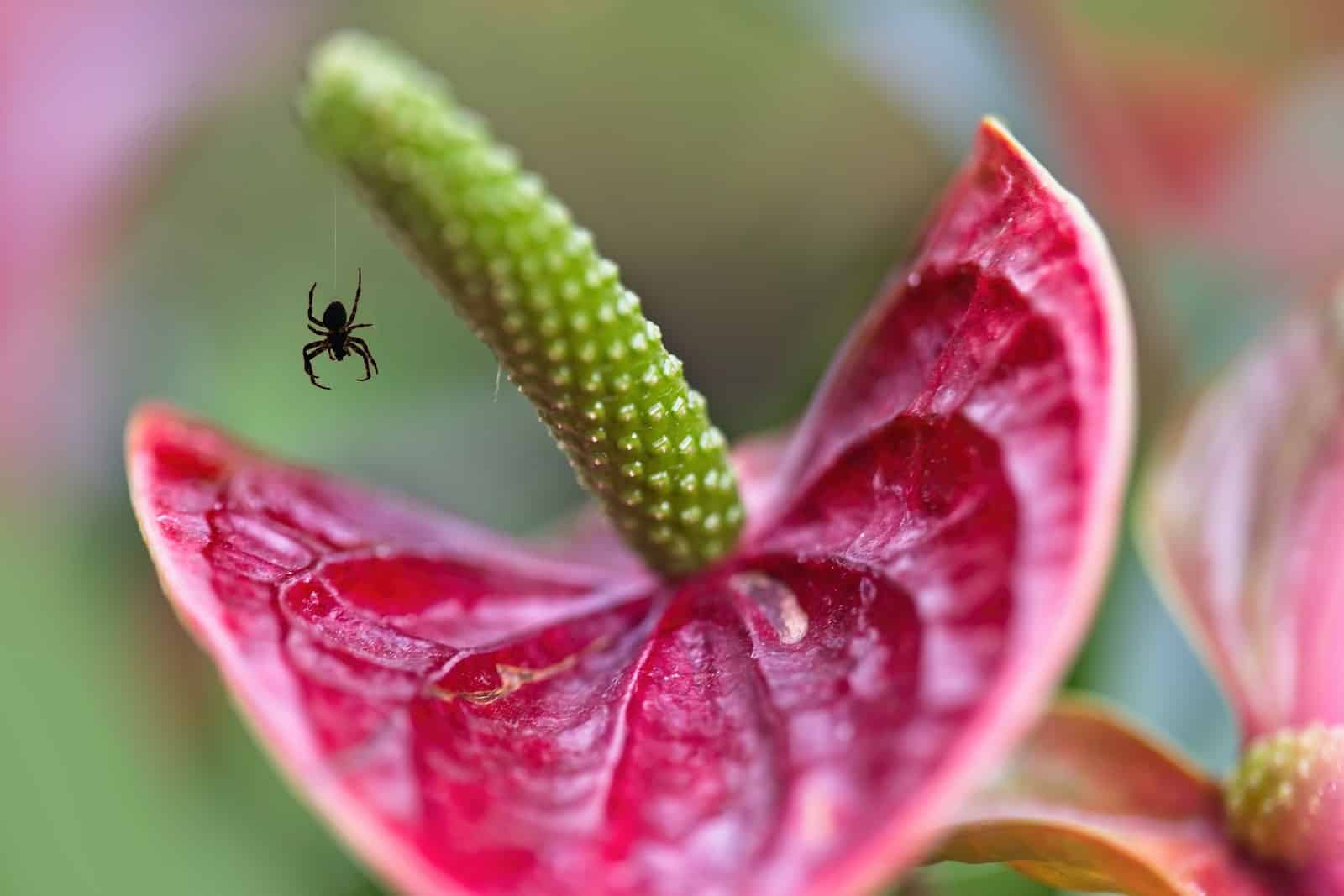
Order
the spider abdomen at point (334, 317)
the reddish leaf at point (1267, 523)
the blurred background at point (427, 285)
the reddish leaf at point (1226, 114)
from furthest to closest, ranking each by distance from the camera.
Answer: the reddish leaf at point (1226, 114), the blurred background at point (427, 285), the spider abdomen at point (334, 317), the reddish leaf at point (1267, 523)

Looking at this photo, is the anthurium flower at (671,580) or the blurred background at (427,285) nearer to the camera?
the anthurium flower at (671,580)

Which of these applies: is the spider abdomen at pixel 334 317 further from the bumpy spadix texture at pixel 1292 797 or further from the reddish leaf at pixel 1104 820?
the bumpy spadix texture at pixel 1292 797

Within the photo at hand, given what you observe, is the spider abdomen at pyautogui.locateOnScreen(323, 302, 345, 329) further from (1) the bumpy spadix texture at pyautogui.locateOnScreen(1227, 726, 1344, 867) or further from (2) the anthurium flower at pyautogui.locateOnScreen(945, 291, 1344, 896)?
(1) the bumpy spadix texture at pyautogui.locateOnScreen(1227, 726, 1344, 867)

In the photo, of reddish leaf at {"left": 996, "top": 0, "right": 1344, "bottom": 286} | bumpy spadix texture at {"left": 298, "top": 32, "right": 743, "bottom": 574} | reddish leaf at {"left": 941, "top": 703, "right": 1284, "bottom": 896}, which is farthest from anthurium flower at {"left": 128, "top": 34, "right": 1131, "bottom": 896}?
reddish leaf at {"left": 996, "top": 0, "right": 1344, "bottom": 286}

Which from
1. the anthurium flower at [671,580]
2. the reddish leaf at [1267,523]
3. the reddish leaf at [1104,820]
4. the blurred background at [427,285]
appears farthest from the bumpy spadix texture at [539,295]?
the blurred background at [427,285]

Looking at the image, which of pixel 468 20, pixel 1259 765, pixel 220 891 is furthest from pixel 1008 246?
pixel 468 20

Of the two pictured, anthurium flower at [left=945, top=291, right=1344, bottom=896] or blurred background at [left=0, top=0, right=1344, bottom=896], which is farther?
blurred background at [left=0, top=0, right=1344, bottom=896]
